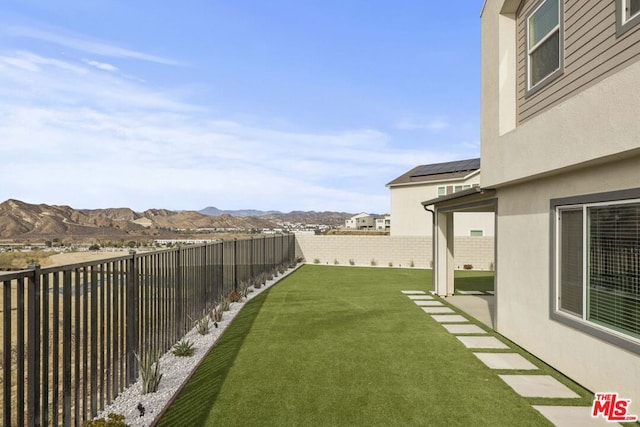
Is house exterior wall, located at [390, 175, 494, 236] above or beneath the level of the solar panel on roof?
beneath

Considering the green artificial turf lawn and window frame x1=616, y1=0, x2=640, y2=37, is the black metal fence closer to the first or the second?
the green artificial turf lawn

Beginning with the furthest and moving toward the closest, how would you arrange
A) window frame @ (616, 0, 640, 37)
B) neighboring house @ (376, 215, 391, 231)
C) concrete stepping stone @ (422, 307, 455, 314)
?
neighboring house @ (376, 215, 391, 231)
concrete stepping stone @ (422, 307, 455, 314)
window frame @ (616, 0, 640, 37)

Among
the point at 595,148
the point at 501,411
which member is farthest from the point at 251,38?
the point at 501,411

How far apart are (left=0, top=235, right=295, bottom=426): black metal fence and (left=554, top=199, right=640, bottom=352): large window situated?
234 inches

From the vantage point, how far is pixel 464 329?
830 cm

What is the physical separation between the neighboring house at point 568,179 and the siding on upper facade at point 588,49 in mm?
17

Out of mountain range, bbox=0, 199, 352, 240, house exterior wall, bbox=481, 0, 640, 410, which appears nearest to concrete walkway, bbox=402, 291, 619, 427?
house exterior wall, bbox=481, 0, 640, 410

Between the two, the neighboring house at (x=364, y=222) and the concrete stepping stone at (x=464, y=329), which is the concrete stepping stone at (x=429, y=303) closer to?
the concrete stepping stone at (x=464, y=329)

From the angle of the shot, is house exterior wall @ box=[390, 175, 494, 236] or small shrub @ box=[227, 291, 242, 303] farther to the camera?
house exterior wall @ box=[390, 175, 494, 236]

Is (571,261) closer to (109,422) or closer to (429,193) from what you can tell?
(109,422)

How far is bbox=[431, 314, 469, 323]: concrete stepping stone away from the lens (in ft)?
29.5

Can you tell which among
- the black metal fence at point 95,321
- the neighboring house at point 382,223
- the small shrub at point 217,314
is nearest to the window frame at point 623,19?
the black metal fence at point 95,321

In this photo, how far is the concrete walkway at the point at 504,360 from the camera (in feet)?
14.5

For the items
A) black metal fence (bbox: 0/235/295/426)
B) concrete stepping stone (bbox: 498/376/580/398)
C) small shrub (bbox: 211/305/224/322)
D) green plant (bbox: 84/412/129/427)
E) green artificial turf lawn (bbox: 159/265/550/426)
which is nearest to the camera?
black metal fence (bbox: 0/235/295/426)
